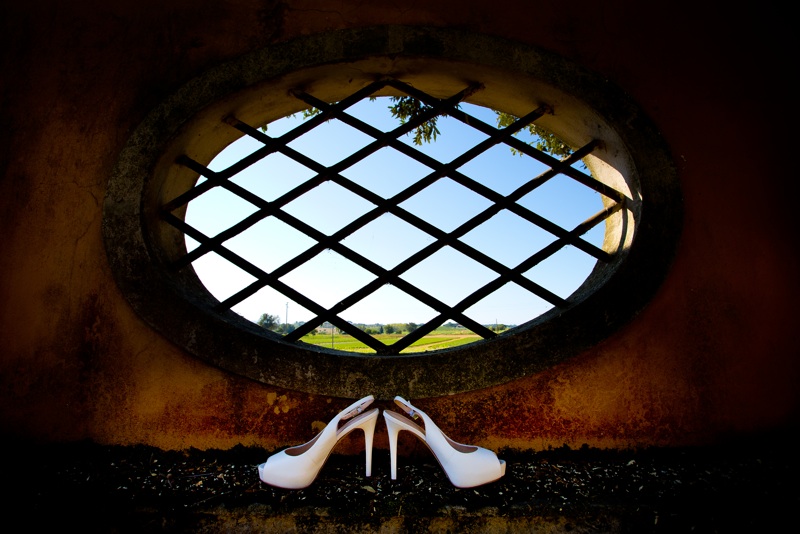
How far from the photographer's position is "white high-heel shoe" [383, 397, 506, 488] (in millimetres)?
1640

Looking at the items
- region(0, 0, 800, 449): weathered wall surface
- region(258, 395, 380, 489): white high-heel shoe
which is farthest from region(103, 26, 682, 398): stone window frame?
region(258, 395, 380, 489): white high-heel shoe

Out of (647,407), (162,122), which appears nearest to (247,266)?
(162,122)

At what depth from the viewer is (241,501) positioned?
5.16 ft

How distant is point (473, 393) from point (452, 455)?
1.12 ft

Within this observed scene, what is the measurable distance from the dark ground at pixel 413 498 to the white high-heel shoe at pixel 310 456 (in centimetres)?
5

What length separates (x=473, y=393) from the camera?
1939 mm

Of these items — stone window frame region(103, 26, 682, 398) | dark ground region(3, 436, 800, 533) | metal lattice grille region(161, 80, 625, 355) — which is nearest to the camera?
dark ground region(3, 436, 800, 533)

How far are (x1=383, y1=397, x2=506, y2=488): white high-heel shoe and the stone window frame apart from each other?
0.56 ft

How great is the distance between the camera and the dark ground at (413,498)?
1.51 metres

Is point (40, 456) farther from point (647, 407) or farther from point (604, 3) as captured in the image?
point (604, 3)

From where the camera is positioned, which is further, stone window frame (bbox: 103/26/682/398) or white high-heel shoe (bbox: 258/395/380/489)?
stone window frame (bbox: 103/26/682/398)

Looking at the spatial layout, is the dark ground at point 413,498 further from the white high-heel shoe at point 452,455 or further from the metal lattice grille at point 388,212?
the metal lattice grille at point 388,212

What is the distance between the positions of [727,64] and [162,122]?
9.61 feet

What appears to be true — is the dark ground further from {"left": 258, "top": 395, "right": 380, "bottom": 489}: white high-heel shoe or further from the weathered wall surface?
the weathered wall surface
